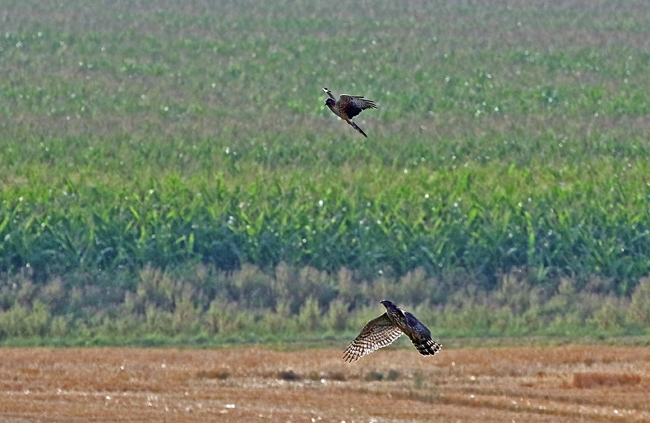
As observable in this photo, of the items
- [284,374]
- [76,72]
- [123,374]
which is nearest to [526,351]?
[284,374]

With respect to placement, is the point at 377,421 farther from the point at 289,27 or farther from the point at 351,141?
the point at 289,27

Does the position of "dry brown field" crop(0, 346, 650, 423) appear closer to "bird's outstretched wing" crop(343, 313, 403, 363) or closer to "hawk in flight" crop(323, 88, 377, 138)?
"bird's outstretched wing" crop(343, 313, 403, 363)

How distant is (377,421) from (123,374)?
10.0 feet

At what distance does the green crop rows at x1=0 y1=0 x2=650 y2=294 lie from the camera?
19.7 m

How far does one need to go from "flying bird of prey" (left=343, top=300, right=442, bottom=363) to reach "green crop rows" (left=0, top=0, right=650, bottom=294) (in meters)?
10.7

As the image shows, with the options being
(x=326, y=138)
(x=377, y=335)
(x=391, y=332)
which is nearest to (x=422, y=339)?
(x=391, y=332)

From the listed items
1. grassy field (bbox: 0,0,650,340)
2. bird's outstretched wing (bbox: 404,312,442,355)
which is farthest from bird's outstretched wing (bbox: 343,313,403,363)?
grassy field (bbox: 0,0,650,340)

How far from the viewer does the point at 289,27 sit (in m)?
39.7

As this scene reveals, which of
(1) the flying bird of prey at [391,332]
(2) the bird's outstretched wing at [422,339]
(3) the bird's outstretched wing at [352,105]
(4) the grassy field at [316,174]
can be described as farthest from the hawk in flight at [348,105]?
(4) the grassy field at [316,174]

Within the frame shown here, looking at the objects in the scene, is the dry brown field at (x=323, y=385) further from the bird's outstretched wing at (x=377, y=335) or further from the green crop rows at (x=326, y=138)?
the bird's outstretched wing at (x=377, y=335)

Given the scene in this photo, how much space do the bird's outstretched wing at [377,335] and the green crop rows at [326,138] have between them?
10720 mm

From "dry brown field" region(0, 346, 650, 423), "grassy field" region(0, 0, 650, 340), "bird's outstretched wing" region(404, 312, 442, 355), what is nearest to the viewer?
"bird's outstretched wing" region(404, 312, 442, 355)

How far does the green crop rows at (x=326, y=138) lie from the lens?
1969 cm

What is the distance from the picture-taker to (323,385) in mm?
14836
